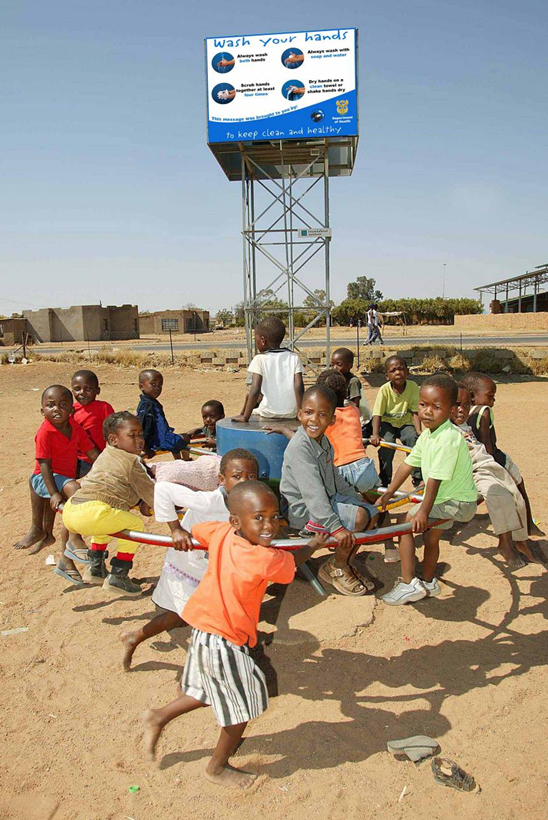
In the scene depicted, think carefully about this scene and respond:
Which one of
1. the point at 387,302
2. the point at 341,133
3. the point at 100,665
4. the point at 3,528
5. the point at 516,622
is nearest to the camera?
the point at 100,665

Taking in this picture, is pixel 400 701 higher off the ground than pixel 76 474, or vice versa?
pixel 76 474

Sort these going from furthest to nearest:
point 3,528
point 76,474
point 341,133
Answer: point 341,133, point 3,528, point 76,474

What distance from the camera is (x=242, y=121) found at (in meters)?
13.0

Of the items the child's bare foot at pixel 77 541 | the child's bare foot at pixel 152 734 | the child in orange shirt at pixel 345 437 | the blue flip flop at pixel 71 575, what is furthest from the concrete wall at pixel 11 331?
the child's bare foot at pixel 152 734

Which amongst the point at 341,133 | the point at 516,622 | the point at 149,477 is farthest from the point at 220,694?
the point at 341,133

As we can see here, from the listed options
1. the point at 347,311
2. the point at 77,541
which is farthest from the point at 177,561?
the point at 347,311

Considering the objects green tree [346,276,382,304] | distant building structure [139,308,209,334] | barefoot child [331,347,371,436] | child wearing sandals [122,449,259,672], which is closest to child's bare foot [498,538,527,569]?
barefoot child [331,347,371,436]

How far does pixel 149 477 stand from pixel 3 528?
8.98 feet

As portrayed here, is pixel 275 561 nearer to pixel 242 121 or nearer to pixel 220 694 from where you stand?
pixel 220 694

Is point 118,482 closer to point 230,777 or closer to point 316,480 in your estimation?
point 316,480

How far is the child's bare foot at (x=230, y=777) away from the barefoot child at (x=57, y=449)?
2.23 meters

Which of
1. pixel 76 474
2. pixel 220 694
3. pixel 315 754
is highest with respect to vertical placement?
pixel 76 474

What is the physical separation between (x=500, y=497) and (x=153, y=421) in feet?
10.4

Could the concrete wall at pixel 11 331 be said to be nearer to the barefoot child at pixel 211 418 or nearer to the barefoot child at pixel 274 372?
the barefoot child at pixel 211 418
